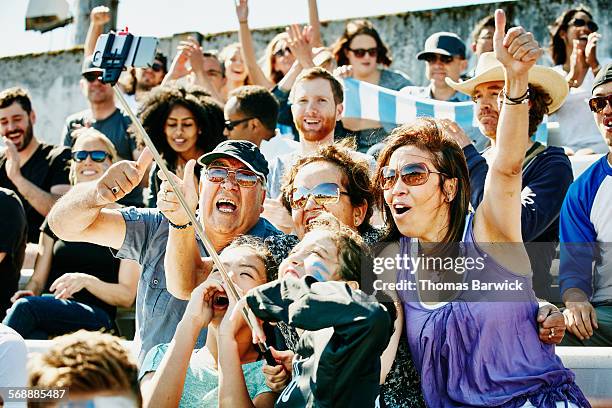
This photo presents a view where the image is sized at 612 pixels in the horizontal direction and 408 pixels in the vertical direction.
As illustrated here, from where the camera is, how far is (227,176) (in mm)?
4578

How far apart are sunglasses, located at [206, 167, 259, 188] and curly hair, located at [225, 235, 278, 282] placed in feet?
1.53

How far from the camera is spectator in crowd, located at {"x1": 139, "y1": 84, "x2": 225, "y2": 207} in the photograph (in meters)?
5.99

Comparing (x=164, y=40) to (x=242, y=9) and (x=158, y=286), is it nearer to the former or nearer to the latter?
(x=242, y=9)

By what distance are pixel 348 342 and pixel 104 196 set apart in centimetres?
162

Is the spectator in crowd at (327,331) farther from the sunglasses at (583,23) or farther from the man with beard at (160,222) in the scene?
the sunglasses at (583,23)

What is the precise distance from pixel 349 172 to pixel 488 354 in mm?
1185

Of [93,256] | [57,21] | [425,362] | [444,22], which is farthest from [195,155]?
[57,21]

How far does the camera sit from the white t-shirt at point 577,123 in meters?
6.68

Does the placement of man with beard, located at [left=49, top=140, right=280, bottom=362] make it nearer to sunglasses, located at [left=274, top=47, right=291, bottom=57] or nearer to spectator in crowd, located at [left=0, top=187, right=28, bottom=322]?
spectator in crowd, located at [left=0, top=187, right=28, bottom=322]

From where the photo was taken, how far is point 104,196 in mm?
4215

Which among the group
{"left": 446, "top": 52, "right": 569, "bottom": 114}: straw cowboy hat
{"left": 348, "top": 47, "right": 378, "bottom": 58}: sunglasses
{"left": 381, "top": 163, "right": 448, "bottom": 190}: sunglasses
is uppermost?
{"left": 348, "top": 47, "right": 378, "bottom": 58}: sunglasses

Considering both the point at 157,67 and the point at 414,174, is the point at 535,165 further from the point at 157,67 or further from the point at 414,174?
the point at 157,67

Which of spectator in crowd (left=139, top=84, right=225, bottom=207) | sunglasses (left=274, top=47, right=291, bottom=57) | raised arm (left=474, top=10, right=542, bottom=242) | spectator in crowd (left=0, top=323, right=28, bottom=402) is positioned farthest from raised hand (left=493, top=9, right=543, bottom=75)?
sunglasses (left=274, top=47, right=291, bottom=57)

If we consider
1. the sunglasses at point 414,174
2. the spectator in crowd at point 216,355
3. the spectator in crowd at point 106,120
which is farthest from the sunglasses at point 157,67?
the sunglasses at point 414,174
